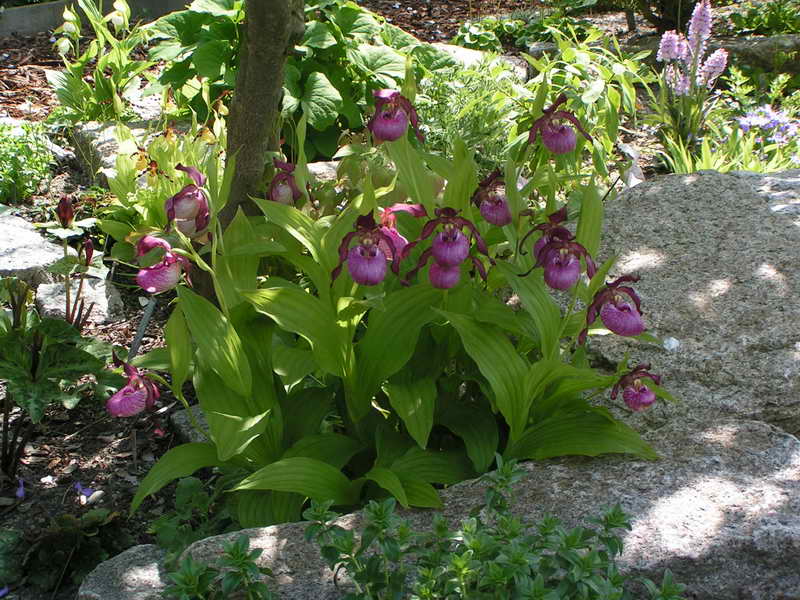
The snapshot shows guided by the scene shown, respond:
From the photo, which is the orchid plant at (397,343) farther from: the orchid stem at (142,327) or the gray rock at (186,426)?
the orchid stem at (142,327)

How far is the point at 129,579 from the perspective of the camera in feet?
5.97

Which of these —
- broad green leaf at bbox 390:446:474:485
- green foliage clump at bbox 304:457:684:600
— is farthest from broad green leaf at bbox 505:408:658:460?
green foliage clump at bbox 304:457:684:600

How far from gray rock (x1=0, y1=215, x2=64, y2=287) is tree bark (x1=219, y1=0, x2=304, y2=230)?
111 cm

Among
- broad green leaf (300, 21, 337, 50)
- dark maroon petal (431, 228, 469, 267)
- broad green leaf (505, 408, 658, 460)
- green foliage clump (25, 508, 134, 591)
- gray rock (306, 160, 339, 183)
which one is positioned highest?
broad green leaf (300, 21, 337, 50)

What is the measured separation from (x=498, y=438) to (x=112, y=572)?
1.03 m

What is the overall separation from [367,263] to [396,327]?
12.7 inches

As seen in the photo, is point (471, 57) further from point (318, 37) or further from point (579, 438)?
point (579, 438)

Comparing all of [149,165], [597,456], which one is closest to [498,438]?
[597,456]

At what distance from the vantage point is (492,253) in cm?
238

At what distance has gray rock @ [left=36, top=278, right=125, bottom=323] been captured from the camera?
314 centimetres

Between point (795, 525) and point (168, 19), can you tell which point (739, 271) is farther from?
point (168, 19)

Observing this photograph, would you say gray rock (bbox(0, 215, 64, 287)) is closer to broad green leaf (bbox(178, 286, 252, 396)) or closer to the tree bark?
the tree bark

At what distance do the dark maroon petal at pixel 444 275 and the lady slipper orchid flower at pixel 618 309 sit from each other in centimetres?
33

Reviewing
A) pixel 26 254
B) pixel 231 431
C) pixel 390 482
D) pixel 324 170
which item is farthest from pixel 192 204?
pixel 324 170
